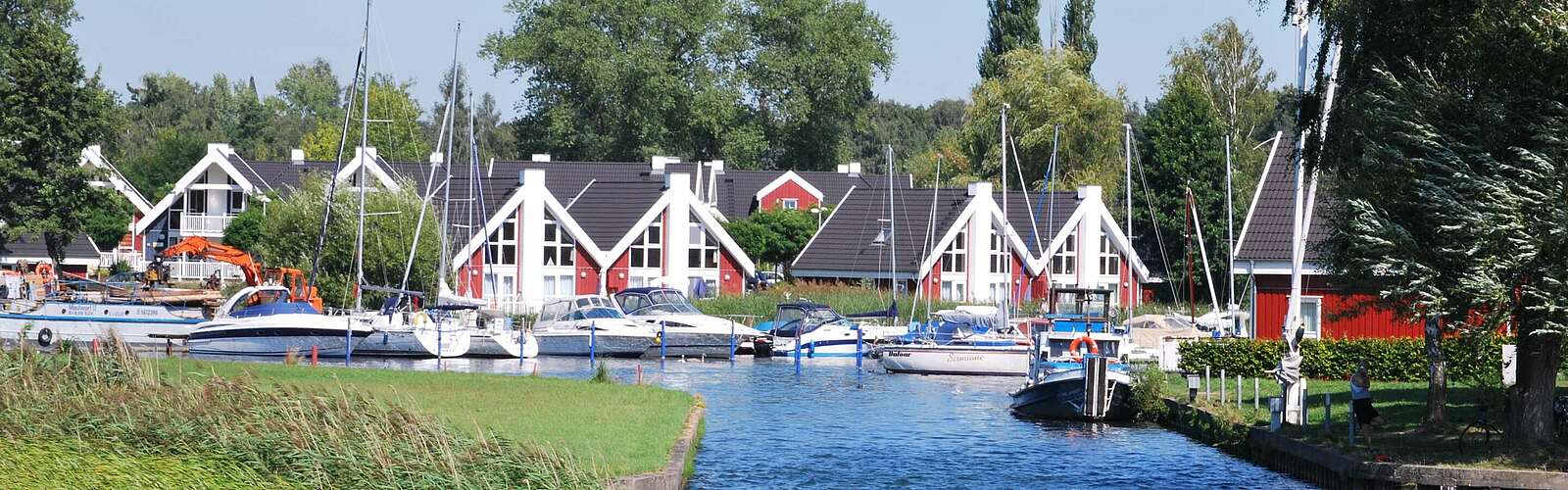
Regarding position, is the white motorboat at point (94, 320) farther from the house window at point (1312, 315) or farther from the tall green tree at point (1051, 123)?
the tall green tree at point (1051, 123)

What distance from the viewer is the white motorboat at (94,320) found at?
2117 inches

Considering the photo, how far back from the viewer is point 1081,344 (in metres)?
38.9

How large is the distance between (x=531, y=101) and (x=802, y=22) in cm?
1744

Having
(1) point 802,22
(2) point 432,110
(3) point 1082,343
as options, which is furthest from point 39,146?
(2) point 432,110

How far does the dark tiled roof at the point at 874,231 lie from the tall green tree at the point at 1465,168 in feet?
170

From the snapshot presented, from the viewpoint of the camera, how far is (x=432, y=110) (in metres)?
194

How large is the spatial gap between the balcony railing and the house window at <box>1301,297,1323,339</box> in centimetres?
5179

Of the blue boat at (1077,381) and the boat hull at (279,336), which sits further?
the boat hull at (279,336)

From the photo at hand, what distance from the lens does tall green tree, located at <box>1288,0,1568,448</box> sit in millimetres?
22188

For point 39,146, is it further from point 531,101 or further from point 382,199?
point 531,101

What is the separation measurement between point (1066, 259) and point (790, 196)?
81.8ft

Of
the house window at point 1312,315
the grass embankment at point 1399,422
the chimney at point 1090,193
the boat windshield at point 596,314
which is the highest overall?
the chimney at point 1090,193

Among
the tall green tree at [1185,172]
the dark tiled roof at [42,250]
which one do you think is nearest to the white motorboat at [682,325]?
the tall green tree at [1185,172]

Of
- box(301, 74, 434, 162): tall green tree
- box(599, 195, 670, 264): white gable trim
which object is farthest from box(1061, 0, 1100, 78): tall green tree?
box(301, 74, 434, 162): tall green tree
